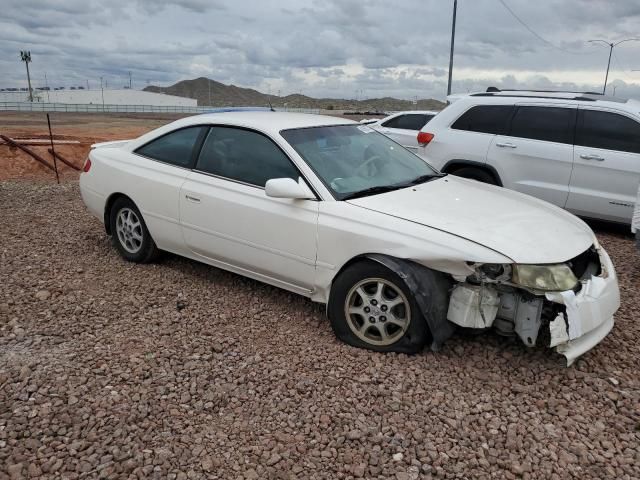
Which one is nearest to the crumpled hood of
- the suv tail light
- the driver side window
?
the driver side window

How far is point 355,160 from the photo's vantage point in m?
4.42

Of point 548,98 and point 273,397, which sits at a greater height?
point 548,98

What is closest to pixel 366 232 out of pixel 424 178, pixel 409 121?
pixel 424 178

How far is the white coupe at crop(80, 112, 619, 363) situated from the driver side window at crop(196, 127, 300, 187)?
11 millimetres

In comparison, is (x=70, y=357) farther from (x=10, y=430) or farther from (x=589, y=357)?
(x=589, y=357)

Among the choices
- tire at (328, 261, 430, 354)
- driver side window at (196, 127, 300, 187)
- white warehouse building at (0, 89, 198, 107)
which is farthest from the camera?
white warehouse building at (0, 89, 198, 107)

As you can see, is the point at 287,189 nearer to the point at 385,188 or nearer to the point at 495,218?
the point at 385,188

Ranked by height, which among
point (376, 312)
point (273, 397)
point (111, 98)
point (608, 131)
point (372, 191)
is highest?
point (608, 131)

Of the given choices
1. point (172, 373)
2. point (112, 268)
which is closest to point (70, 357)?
point (172, 373)

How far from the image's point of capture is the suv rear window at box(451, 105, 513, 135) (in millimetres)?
7359

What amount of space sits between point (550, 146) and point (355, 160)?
3.70 metres

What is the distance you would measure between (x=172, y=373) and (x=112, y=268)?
2206mm

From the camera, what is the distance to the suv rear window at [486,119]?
290 inches

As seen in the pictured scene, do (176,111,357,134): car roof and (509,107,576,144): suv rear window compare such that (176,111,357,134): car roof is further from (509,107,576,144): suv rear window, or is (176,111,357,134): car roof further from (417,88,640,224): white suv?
(509,107,576,144): suv rear window
